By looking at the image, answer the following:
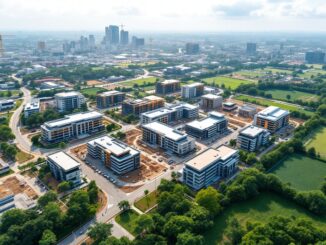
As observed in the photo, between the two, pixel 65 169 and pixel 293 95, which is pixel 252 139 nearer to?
pixel 65 169

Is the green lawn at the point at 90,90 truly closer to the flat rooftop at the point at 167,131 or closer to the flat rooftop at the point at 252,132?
the flat rooftop at the point at 167,131

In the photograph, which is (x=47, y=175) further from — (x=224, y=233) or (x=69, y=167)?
(x=224, y=233)

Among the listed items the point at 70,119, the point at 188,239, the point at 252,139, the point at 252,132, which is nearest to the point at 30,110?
the point at 70,119

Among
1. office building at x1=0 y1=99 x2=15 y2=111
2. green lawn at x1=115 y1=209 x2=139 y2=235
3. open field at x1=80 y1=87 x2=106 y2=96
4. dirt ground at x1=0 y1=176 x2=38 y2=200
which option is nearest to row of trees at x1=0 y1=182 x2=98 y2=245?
green lawn at x1=115 y1=209 x2=139 y2=235

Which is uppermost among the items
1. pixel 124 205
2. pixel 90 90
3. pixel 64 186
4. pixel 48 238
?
pixel 90 90

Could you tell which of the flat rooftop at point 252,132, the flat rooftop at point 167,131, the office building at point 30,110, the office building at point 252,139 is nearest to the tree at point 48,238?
the flat rooftop at point 167,131

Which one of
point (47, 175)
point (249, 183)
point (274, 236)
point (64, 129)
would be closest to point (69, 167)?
point (47, 175)
